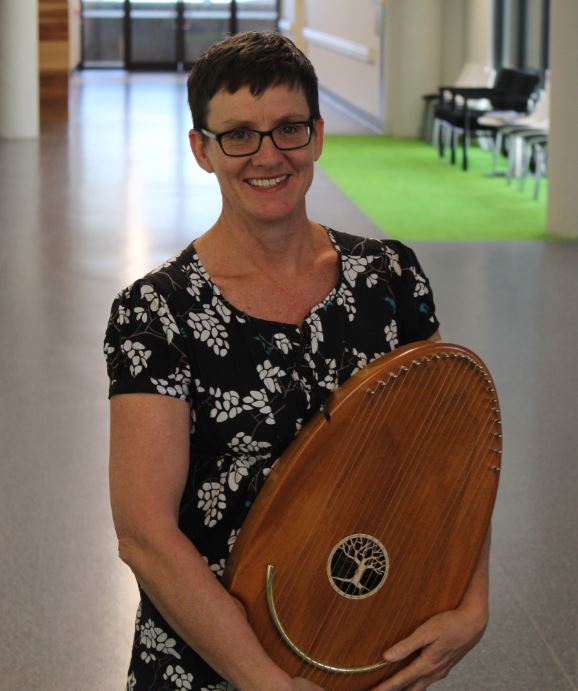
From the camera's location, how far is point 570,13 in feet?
32.9

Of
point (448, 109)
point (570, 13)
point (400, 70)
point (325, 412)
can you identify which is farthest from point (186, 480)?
point (400, 70)

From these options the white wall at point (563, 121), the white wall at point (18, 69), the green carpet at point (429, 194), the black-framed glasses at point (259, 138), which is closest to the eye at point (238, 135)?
the black-framed glasses at point (259, 138)

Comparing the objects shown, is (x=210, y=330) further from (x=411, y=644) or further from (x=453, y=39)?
(x=453, y=39)

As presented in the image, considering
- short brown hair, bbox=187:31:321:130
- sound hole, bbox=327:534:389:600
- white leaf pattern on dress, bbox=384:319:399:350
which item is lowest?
sound hole, bbox=327:534:389:600

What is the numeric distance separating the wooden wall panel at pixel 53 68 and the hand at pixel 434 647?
18312 millimetres

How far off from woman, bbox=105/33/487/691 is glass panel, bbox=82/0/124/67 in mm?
30739

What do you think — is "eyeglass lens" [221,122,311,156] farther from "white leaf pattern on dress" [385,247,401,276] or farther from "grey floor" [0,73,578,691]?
"grey floor" [0,73,578,691]

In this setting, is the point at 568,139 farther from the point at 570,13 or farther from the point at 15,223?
the point at 15,223

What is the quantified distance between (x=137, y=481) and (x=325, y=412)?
0.24m

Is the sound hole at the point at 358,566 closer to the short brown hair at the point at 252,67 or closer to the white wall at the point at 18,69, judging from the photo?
the short brown hair at the point at 252,67

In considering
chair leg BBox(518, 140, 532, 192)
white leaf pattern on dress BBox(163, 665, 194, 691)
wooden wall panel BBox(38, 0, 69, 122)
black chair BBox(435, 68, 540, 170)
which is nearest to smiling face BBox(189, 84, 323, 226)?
white leaf pattern on dress BBox(163, 665, 194, 691)

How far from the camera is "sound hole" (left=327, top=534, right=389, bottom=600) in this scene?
1569 millimetres

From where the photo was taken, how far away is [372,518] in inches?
62.6

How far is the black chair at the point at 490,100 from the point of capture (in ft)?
48.4
